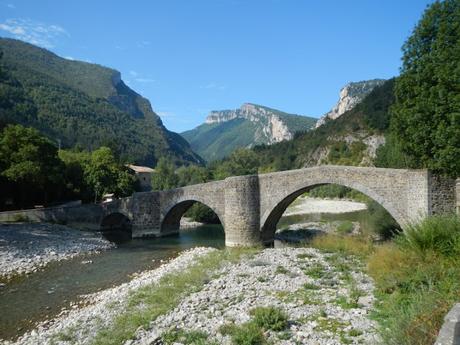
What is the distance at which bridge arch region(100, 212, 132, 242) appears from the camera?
32062 mm

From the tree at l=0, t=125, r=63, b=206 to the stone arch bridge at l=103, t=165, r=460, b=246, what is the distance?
569 centimetres

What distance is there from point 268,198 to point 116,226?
20.0m

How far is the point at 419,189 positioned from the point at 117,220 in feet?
91.6

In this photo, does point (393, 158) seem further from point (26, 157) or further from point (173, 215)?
point (26, 157)

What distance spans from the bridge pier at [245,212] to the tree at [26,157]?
677 inches

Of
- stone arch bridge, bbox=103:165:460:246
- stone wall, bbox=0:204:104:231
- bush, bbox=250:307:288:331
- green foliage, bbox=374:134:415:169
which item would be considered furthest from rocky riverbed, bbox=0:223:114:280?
green foliage, bbox=374:134:415:169

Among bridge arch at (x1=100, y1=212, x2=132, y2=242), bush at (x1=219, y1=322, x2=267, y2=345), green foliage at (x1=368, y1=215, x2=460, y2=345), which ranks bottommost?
bridge arch at (x1=100, y1=212, x2=132, y2=242)

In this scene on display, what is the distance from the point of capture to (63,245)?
2341 centimetres

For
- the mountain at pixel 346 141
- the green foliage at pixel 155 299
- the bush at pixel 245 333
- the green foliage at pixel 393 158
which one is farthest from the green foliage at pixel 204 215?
the mountain at pixel 346 141

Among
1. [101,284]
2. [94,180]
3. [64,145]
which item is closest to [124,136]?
[64,145]

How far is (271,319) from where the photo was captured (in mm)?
7598

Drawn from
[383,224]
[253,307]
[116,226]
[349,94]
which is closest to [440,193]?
[383,224]

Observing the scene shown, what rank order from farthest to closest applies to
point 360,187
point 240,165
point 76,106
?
A: 1. point 76,106
2. point 240,165
3. point 360,187

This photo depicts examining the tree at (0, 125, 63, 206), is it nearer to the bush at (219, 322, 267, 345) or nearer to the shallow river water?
the shallow river water
